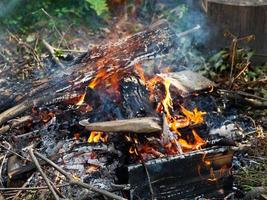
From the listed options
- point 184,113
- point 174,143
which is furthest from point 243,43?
point 174,143

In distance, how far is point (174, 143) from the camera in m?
3.76

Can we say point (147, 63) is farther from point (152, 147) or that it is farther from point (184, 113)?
point (152, 147)

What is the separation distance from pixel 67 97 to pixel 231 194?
1834mm

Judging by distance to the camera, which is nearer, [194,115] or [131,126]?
[131,126]

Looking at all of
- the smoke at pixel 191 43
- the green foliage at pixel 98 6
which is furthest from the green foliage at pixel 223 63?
the green foliage at pixel 98 6

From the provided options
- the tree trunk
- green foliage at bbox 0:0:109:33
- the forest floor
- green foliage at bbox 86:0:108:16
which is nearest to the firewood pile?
the forest floor

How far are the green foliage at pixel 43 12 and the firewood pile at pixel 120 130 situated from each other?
358 cm

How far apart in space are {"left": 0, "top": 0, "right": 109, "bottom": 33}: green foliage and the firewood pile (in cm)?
358

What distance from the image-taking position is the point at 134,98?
423 cm

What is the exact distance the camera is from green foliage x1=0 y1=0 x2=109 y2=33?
27.1 feet

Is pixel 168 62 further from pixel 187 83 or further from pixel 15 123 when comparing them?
pixel 15 123

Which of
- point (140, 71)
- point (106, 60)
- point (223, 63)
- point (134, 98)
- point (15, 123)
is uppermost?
point (106, 60)

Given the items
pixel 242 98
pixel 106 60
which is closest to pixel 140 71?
pixel 106 60

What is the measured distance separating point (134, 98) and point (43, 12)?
4.64 metres
